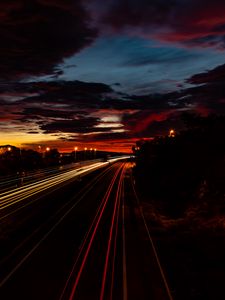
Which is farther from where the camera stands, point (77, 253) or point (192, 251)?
point (192, 251)

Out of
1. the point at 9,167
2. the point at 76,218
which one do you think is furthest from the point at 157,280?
the point at 9,167

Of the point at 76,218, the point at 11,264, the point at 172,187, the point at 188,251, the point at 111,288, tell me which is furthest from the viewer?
the point at 172,187

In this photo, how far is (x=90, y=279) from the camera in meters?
19.2

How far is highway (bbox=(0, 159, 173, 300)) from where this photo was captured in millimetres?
17719

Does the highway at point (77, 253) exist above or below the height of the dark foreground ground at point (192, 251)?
above

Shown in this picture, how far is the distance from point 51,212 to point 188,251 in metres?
18.9

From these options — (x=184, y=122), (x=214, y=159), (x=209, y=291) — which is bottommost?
(x=209, y=291)

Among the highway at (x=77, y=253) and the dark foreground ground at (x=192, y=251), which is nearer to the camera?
the highway at (x=77, y=253)

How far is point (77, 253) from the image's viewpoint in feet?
79.3

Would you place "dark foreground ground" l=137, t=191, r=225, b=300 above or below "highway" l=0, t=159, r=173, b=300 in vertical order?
below

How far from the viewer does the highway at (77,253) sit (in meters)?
17.7

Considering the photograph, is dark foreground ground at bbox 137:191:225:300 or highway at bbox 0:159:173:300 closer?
highway at bbox 0:159:173:300

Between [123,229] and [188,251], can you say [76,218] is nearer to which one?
[123,229]

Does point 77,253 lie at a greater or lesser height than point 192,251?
greater
